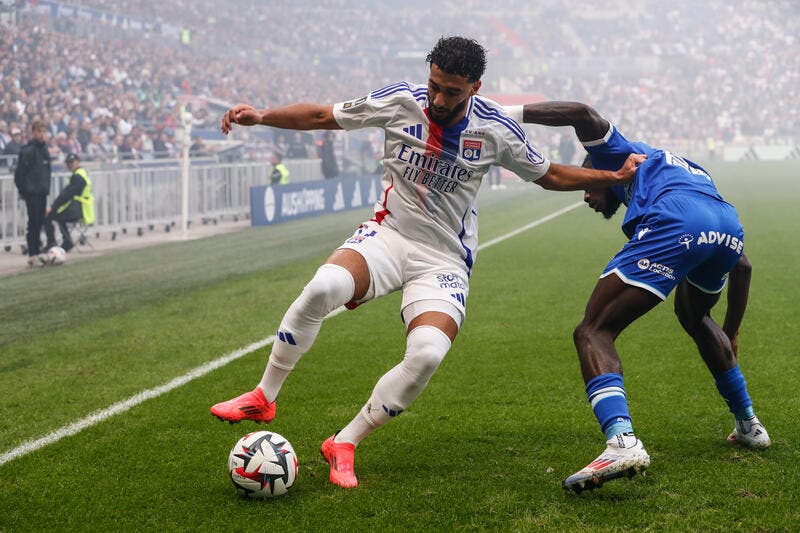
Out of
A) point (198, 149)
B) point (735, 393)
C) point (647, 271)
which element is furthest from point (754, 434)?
point (198, 149)

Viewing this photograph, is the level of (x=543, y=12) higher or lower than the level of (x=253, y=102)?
higher

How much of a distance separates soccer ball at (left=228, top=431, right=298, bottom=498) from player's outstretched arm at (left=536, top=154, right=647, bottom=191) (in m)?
1.88

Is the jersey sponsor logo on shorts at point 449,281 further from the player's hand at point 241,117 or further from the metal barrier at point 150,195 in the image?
the metal barrier at point 150,195

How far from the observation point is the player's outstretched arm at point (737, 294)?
518 centimetres

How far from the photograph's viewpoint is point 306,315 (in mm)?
4691

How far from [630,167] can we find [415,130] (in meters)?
1.06

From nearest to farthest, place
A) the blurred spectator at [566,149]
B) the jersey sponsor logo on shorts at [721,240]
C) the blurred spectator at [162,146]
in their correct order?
the jersey sponsor logo on shorts at [721,240] → the blurred spectator at [162,146] → the blurred spectator at [566,149]

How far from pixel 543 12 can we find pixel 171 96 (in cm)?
4174

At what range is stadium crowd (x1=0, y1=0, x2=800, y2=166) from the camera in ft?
86.8

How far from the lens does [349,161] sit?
109 ft

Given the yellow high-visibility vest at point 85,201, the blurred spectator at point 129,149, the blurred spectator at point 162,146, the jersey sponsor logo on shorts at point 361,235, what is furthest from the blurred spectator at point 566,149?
the jersey sponsor logo on shorts at point 361,235

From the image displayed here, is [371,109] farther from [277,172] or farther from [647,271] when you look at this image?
[277,172]

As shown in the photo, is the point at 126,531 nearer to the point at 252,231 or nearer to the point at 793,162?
the point at 252,231

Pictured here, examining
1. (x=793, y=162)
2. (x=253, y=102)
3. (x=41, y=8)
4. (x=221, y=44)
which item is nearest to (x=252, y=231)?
(x=41, y=8)
